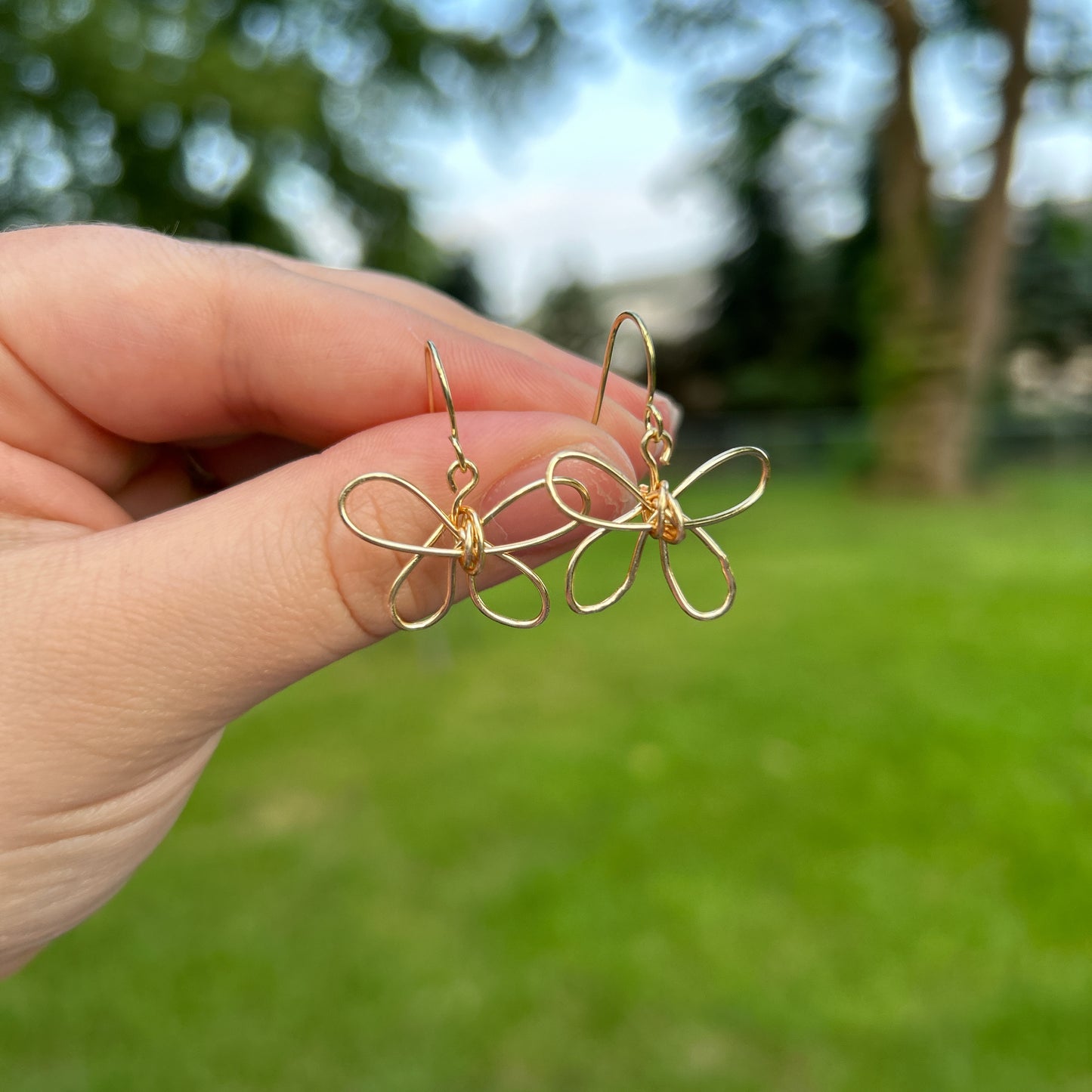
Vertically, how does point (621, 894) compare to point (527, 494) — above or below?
below

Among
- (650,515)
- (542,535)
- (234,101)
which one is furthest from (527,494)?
(234,101)

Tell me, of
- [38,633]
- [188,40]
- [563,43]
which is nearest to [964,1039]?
[38,633]

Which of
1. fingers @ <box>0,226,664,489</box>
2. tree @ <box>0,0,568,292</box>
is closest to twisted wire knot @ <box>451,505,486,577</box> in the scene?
fingers @ <box>0,226,664,489</box>

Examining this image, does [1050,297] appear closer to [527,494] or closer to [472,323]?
[472,323]

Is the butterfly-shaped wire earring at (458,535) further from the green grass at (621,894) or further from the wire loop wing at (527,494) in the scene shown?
the green grass at (621,894)

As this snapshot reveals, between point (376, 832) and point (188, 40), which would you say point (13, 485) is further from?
point (188, 40)
